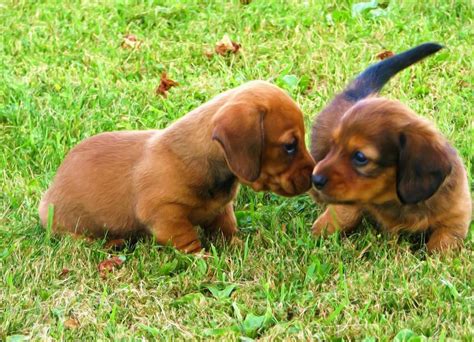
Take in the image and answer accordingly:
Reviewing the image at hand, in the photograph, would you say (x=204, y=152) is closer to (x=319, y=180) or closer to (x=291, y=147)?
(x=291, y=147)

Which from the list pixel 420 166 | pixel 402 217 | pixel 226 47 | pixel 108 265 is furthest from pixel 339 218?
pixel 226 47

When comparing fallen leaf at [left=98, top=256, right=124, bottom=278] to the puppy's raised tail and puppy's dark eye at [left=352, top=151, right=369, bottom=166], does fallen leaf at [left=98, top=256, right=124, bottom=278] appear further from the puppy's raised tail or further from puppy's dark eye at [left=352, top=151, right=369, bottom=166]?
the puppy's raised tail

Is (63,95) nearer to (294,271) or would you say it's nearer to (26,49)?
(26,49)

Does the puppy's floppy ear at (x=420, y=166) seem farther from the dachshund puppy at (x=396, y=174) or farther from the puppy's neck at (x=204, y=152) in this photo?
the puppy's neck at (x=204, y=152)

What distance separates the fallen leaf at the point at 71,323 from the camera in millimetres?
4094

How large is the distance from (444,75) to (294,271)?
8.77 feet

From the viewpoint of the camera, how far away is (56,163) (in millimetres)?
5789

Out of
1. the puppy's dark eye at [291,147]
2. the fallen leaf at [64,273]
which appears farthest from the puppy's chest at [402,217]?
the fallen leaf at [64,273]

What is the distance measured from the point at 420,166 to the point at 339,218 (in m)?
0.65

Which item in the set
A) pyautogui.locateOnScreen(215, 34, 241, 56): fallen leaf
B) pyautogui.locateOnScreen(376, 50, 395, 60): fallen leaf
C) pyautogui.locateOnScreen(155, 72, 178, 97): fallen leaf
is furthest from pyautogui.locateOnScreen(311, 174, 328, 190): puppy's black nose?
pyautogui.locateOnScreen(215, 34, 241, 56): fallen leaf

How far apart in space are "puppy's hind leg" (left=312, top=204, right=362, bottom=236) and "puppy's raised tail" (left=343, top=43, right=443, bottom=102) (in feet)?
2.40

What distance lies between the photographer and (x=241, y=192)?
5.47 meters

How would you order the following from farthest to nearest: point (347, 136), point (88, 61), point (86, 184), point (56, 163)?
point (88, 61), point (56, 163), point (86, 184), point (347, 136)

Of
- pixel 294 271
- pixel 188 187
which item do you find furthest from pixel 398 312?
pixel 188 187
